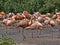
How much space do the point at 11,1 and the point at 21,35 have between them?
14.2ft

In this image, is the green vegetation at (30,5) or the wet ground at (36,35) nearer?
the wet ground at (36,35)

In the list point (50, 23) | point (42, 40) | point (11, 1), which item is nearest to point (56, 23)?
point (50, 23)

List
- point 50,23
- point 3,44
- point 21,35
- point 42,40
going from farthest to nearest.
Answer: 1. point 50,23
2. point 21,35
3. point 42,40
4. point 3,44

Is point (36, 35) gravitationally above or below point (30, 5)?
below

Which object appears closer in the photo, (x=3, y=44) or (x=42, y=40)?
(x=3, y=44)

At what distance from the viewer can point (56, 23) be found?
701cm

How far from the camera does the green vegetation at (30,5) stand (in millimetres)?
9250

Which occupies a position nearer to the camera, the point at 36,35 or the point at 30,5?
the point at 36,35

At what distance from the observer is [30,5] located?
967cm

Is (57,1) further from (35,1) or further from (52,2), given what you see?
(35,1)

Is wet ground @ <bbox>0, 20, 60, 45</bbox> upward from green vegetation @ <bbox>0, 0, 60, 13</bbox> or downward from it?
downward

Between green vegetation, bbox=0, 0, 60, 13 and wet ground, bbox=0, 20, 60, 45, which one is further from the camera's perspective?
green vegetation, bbox=0, 0, 60, 13

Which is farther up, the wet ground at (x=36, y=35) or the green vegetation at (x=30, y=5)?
the green vegetation at (x=30, y=5)

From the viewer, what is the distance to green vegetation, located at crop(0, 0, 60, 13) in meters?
9.25
